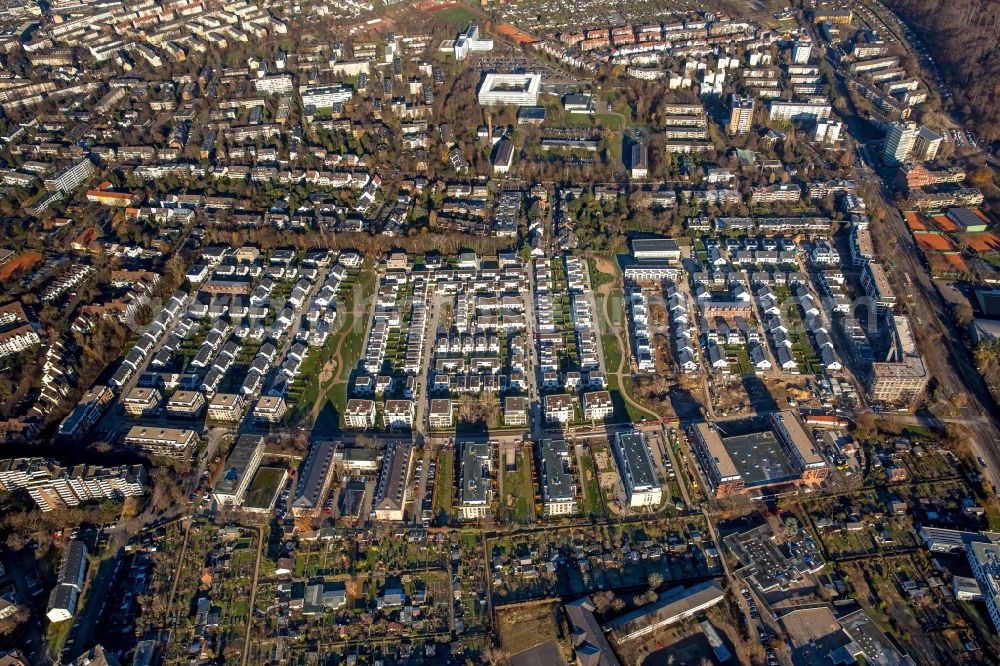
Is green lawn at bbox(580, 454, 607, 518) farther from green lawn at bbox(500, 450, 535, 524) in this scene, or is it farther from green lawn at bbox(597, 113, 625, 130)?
green lawn at bbox(597, 113, 625, 130)

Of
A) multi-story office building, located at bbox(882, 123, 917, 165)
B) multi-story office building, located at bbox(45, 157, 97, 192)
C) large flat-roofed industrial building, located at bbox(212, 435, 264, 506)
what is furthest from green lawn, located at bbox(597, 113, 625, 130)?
multi-story office building, located at bbox(45, 157, 97, 192)

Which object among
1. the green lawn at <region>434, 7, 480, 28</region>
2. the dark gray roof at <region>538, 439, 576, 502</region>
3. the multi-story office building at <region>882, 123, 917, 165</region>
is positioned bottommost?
the dark gray roof at <region>538, 439, 576, 502</region>

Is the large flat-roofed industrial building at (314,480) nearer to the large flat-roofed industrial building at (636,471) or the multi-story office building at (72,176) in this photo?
the large flat-roofed industrial building at (636,471)

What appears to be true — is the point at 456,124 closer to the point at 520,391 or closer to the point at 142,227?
the point at 142,227

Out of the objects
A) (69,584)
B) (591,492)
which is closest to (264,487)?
(69,584)

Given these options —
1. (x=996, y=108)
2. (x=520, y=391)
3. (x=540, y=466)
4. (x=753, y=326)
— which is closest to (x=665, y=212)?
(x=753, y=326)

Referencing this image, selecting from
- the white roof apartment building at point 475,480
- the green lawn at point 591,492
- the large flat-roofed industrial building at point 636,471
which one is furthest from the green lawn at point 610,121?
the white roof apartment building at point 475,480
